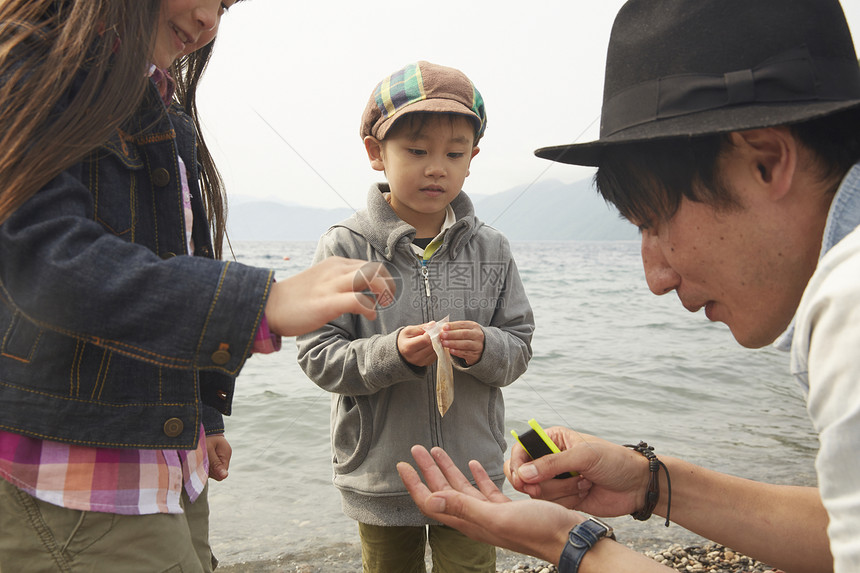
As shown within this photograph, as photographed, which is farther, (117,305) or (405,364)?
(405,364)

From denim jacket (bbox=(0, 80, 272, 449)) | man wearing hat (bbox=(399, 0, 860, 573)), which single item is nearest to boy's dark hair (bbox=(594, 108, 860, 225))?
man wearing hat (bbox=(399, 0, 860, 573))

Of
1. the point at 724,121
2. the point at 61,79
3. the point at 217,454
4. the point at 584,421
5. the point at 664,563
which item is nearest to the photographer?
the point at 61,79

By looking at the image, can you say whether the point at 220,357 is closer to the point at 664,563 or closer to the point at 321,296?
the point at 321,296

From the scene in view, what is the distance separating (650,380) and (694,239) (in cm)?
691

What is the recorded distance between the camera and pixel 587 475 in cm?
221

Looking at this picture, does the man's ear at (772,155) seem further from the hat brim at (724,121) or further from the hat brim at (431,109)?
the hat brim at (431,109)

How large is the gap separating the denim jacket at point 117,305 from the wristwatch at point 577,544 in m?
1.08

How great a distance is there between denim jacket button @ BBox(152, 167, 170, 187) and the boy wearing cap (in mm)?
1075

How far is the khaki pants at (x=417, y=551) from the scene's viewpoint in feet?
8.51

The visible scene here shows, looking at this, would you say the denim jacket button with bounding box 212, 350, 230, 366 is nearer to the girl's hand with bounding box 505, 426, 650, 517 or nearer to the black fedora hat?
the black fedora hat

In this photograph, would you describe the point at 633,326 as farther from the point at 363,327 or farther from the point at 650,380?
the point at 363,327

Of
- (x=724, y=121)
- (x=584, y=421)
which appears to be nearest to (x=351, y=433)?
(x=724, y=121)

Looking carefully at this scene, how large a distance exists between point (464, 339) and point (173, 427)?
3.93 feet

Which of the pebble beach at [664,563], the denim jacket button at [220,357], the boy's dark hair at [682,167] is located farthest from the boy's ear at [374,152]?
the pebble beach at [664,563]
